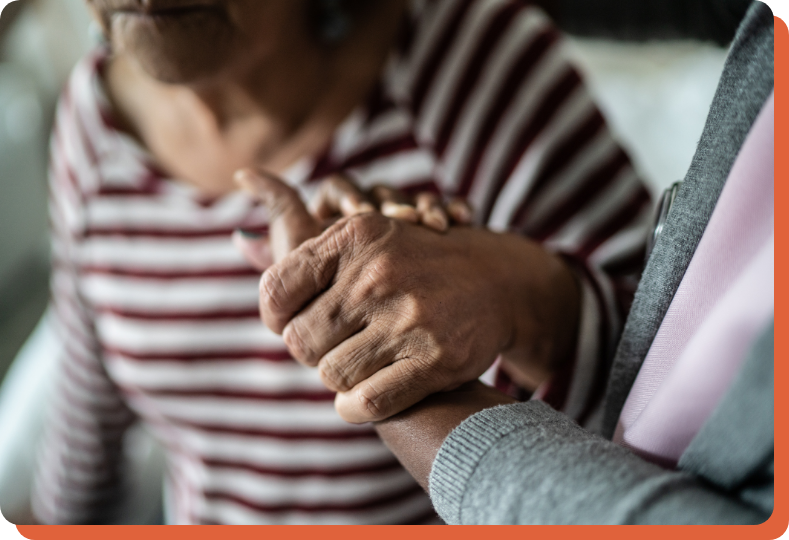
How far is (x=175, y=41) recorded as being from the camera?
437 millimetres

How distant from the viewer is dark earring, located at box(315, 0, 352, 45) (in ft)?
1.87

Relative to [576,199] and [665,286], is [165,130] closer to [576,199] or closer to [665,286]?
[576,199]

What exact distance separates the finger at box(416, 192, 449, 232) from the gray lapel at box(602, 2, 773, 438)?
0.42 ft

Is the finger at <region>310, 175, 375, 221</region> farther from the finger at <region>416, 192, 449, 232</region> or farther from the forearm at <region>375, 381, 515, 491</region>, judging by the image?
the forearm at <region>375, 381, 515, 491</region>

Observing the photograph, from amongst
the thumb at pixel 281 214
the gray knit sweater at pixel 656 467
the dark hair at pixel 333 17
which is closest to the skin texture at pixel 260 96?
the dark hair at pixel 333 17

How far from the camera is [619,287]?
1.60 feet

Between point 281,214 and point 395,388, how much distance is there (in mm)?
146

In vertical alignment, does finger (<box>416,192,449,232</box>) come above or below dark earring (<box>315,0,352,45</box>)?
below

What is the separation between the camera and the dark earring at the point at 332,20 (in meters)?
0.57

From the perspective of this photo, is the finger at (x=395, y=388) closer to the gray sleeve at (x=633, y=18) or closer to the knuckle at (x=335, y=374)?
the knuckle at (x=335, y=374)

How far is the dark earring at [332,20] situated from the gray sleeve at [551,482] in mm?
431

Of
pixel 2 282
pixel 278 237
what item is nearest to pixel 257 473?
pixel 278 237

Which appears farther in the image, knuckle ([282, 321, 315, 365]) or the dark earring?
the dark earring

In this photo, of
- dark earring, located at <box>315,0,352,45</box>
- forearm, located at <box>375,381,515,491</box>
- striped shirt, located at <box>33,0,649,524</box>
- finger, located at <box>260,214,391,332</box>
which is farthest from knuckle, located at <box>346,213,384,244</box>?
dark earring, located at <box>315,0,352,45</box>
